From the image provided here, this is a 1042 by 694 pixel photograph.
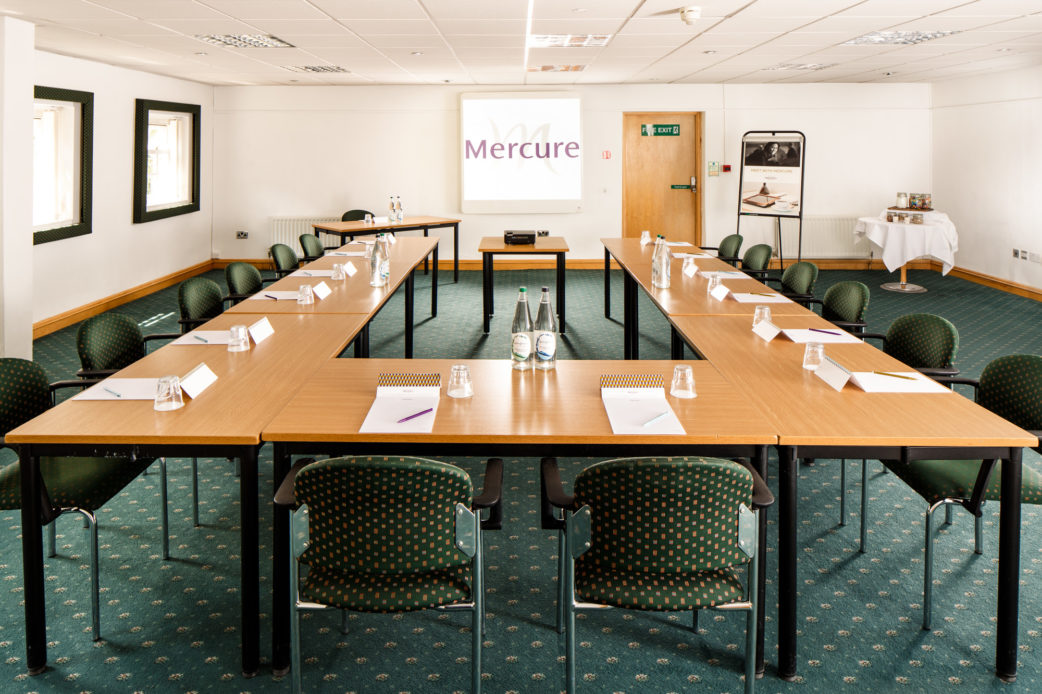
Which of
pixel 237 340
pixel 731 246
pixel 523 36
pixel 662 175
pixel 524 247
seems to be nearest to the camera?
pixel 237 340

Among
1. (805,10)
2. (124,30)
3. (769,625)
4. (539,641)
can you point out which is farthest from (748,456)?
(124,30)

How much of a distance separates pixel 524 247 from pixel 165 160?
19.1ft

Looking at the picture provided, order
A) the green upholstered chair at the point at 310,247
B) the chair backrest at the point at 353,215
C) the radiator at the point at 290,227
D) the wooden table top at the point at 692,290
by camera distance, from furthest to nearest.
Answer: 1. the radiator at the point at 290,227
2. the chair backrest at the point at 353,215
3. the green upholstered chair at the point at 310,247
4. the wooden table top at the point at 692,290

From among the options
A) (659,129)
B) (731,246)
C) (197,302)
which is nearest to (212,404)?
(197,302)

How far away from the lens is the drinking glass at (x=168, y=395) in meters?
2.94

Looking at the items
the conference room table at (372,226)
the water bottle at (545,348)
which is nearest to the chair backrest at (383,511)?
the water bottle at (545,348)

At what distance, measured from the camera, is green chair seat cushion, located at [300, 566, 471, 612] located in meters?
2.37

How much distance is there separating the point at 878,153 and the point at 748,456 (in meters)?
11.0

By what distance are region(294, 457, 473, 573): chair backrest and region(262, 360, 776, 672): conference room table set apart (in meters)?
→ 0.36

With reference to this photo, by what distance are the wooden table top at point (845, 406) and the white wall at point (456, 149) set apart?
8714mm

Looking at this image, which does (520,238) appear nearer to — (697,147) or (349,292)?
(349,292)

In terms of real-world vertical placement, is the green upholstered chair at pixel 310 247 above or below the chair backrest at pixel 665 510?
above

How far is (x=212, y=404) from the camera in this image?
9.86 feet

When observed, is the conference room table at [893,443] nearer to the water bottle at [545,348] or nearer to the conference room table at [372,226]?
the water bottle at [545,348]
